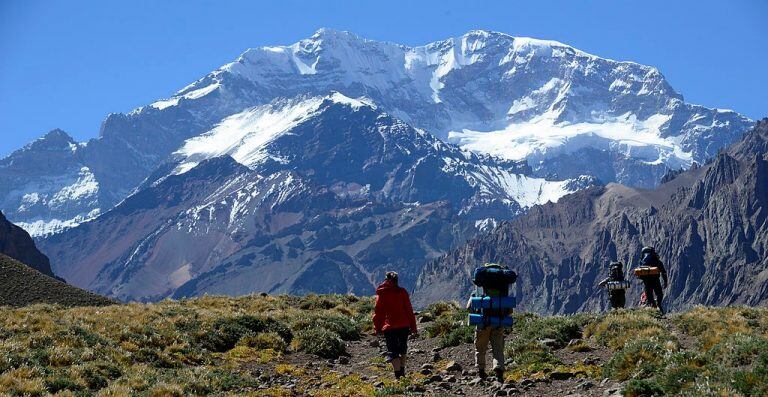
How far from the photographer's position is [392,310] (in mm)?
24734

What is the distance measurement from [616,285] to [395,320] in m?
12.2

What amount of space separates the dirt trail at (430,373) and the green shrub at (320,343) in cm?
40

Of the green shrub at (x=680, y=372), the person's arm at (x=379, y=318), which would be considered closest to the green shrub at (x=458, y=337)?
the person's arm at (x=379, y=318)

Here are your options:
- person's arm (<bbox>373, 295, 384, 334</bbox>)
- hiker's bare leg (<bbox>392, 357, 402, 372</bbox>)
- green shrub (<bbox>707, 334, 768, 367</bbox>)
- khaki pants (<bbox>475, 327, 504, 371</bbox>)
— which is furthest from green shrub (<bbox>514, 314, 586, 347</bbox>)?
green shrub (<bbox>707, 334, 768, 367</bbox>)

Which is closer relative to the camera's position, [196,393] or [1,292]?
[196,393]

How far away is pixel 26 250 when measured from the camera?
187000 millimetres

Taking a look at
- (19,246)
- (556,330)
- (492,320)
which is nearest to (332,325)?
(556,330)

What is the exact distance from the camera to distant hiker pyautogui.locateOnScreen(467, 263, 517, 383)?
22.9m

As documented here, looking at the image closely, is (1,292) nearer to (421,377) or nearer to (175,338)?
(175,338)

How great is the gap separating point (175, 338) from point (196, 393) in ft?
27.3

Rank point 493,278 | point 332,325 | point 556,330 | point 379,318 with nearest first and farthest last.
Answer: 1. point 493,278
2. point 379,318
3. point 556,330
4. point 332,325

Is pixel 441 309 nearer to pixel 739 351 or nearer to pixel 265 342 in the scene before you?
pixel 265 342

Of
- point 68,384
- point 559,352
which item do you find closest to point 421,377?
point 559,352

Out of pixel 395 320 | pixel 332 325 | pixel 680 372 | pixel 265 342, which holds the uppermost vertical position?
pixel 395 320
